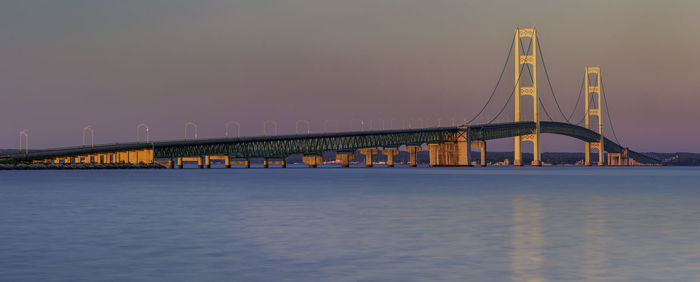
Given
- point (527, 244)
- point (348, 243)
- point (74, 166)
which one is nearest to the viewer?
point (527, 244)

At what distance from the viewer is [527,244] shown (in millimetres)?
22828

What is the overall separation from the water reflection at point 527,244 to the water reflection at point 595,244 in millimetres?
981

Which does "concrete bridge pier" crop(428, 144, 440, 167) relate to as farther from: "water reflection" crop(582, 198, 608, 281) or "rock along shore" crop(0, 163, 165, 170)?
"water reflection" crop(582, 198, 608, 281)

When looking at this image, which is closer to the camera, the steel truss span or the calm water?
the calm water

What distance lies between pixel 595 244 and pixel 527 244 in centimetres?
172

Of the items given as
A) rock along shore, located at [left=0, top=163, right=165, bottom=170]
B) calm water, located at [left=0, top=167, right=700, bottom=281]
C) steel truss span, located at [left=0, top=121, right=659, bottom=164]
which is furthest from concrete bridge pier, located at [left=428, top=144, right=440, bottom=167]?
calm water, located at [left=0, top=167, right=700, bottom=281]

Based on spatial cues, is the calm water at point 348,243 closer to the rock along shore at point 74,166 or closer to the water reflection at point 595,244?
the water reflection at point 595,244

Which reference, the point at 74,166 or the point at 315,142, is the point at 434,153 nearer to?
the point at 315,142

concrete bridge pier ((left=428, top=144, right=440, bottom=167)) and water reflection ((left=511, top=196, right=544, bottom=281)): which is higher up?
concrete bridge pier ((left=428, top=144, right=440, bottom=167))

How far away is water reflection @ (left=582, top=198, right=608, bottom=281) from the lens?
1731 cm

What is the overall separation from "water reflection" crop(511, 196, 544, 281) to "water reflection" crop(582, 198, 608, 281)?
98cm

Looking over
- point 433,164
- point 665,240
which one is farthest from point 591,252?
point 433,164

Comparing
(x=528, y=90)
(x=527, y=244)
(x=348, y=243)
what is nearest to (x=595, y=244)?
(x=527, y=244)

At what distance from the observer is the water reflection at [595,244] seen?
17312 mm
